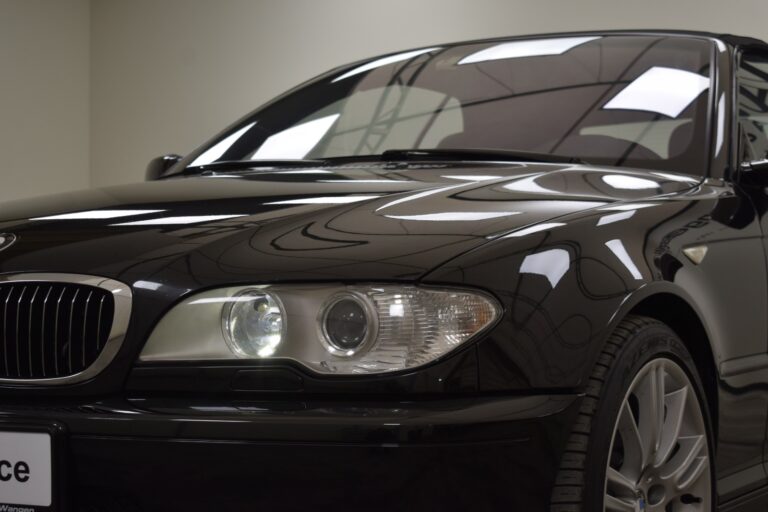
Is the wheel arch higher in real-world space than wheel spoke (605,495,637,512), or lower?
higher

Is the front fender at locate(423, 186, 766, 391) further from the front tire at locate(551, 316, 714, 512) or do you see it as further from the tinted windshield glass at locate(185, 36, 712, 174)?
the tinted windshield glass at locate(185, 36, 712, 174)

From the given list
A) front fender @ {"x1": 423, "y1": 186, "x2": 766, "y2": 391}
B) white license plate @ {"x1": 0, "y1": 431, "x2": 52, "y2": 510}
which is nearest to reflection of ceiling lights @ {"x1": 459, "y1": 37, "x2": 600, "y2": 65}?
front fender @ {"x1": 423, "y1": 186, "x2": 766, "y2": 391}

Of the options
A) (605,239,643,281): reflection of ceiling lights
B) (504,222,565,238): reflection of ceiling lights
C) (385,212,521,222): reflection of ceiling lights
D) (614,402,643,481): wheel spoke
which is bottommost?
(614,402,643,481): wheel spoke

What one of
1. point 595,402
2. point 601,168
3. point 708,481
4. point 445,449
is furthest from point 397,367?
point 601,168

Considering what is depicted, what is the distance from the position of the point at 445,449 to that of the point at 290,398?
0.23 metres

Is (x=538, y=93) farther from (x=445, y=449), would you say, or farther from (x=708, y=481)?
(x=445, y=449)

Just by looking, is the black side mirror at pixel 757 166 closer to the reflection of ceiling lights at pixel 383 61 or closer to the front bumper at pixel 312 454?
the reflection of ceiling lights at pixel 383 61

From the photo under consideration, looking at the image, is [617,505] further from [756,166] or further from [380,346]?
[756,166]

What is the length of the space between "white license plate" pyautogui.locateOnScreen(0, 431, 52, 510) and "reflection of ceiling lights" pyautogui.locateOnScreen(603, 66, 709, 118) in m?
1.59

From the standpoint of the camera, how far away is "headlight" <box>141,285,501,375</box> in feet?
5.43

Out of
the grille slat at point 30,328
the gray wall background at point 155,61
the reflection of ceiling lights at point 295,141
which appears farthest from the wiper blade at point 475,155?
the gray wall background at point 155,61

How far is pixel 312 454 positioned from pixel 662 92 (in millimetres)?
1551

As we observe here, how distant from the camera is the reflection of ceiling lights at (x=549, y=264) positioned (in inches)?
68.7

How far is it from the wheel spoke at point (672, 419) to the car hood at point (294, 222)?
0.36m
